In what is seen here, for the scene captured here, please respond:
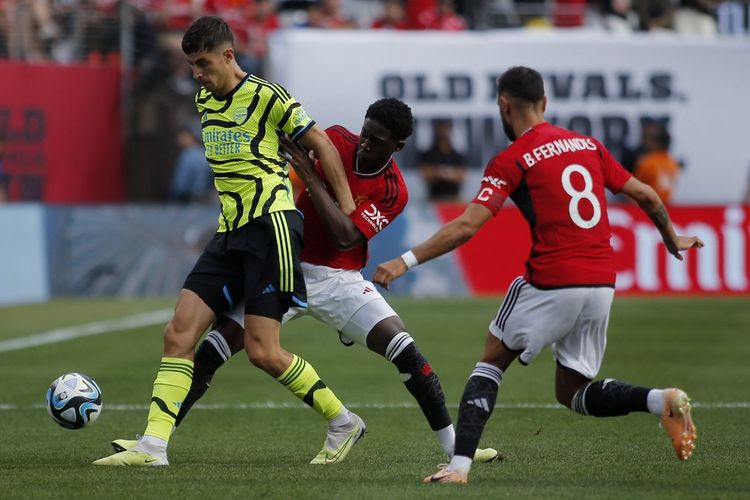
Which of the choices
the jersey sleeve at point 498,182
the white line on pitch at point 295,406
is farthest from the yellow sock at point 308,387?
the white line on pitch at point 295,406

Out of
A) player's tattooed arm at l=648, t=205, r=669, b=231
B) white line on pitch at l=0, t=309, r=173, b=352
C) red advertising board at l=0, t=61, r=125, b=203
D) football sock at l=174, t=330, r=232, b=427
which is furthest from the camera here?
red advertising board at l=0, t=61, r=125, b=203

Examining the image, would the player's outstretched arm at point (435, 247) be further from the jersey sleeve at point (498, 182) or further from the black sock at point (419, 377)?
the black sock at point (419, 377)

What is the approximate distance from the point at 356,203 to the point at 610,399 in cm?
174

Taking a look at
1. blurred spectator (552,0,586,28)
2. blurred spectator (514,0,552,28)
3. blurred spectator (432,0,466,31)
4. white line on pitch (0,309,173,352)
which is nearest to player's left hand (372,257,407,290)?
white line on pitch (0,309,173,352)

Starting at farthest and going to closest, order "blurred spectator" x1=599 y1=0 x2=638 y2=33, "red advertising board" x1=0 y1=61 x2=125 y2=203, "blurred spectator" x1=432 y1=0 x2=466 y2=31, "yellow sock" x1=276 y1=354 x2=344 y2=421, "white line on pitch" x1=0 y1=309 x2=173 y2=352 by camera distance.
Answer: "blurred spectator" x1=599 y1=0 x2=638 y2=33, "blurred spectator" x1=432 y1=0 x2=466 y2=31, "red advertising board" x1=0 y1=61 x2=125 y2=203, "white line on pitch" x1=0 y1=309 x2=173 y2=352, "yellow sock" x1=276 y1=354 x2=344 y2=421

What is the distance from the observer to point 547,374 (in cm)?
1237

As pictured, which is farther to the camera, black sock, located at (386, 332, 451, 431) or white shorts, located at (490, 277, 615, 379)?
black sock, located at (386, 332, 451, 431)

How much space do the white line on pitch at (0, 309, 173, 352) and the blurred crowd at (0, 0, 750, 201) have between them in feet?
13.4

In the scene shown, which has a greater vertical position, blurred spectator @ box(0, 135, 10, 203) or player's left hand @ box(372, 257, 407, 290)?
player's left hand @ box(372, 257, 407, 290)

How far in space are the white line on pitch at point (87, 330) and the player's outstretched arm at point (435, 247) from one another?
8445 mm

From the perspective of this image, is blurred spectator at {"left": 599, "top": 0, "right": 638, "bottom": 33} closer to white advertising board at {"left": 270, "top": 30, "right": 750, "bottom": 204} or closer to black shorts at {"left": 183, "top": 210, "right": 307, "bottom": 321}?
white advertising board at {"left": 270, "top": 30, "right": 750, "bottom": 204}

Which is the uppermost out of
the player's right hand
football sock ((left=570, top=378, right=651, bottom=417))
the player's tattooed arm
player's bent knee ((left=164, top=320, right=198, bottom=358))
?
the player's tattooed arm

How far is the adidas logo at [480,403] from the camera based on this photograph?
6953 mm

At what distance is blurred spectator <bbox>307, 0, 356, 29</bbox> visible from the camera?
862 inches
